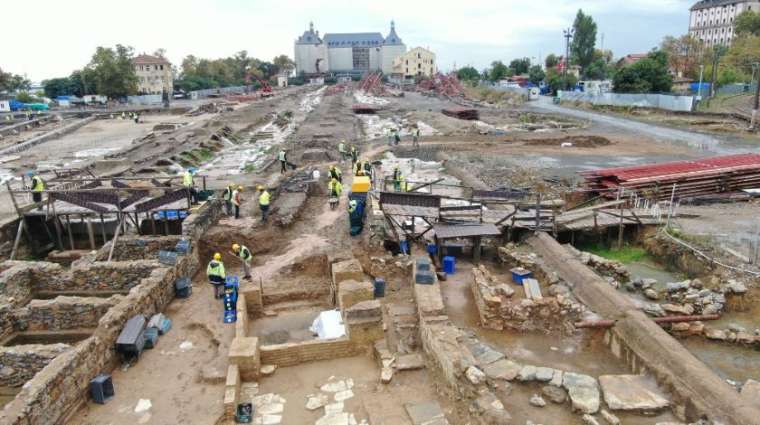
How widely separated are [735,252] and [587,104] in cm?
4617

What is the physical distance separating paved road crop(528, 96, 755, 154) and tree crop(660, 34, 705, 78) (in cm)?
2690

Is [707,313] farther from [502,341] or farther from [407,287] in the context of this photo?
[407,287]

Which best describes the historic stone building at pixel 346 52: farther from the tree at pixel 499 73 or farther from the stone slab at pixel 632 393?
the stone slab at pixel 632 393

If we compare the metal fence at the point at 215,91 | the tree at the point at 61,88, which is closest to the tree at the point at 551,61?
the metal fence at the point at 215,91

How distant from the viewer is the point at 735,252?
12.5m

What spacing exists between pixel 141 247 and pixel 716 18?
118 meters

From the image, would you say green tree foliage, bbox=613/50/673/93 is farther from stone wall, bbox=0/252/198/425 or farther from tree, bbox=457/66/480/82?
tree, bbox=457/66/480/82

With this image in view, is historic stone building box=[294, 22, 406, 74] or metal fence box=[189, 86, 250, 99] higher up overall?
historic stone building box=[294, 22, 406, 74]

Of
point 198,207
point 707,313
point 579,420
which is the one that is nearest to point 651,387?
point 579,420

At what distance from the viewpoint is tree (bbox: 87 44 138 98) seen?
71500 millimetres

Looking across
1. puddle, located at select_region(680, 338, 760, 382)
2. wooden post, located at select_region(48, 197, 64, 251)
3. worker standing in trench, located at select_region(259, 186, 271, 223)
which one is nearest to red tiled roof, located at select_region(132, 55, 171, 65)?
wooden post, located at select_region(48, 197, 64, 251)

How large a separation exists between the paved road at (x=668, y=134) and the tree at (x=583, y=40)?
3326cm

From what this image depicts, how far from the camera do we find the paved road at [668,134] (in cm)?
2912

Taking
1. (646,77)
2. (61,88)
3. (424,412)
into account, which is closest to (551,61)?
Answer: (646,77)
